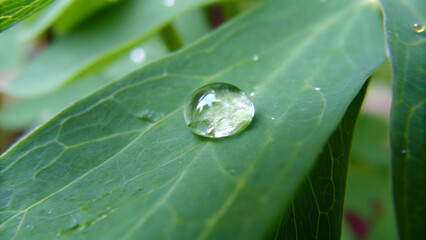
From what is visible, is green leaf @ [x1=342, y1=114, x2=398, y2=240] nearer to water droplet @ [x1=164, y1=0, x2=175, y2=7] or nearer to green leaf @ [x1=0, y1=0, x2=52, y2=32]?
water droplet @ [x1=164, y1=0, x2=175, y2=7]

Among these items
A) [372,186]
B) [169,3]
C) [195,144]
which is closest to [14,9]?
[195,144]

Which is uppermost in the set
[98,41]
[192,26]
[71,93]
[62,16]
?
[62,16]

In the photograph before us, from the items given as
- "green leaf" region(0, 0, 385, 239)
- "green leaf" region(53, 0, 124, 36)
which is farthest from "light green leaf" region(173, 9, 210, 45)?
"green leaf" region(0, 0, 385, 239)

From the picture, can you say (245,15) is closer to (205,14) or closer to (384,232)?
(205,14)

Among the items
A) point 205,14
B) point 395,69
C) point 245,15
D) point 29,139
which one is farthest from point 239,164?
point 205,14

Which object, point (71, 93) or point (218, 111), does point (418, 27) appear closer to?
point (218, 111)

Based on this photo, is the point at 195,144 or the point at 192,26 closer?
the point at 195,144
